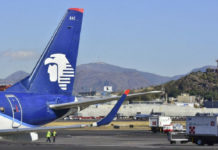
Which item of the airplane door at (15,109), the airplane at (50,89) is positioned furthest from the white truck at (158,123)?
the airplane door at (15,109)

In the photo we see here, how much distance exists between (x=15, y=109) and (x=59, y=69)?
236 inches

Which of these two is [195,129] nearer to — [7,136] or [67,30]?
[67,30]

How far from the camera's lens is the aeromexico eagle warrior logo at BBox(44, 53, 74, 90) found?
44781 mm

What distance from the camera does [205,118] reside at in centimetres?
6278

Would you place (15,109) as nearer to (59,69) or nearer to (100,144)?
(59,69)

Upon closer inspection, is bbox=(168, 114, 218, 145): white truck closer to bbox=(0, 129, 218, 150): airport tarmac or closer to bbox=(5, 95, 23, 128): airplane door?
bbox=(0, 129, 218, 150): airport tarmac

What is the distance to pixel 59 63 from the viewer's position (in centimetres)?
4506

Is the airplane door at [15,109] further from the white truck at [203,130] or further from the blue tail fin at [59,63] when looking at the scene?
the white truck at [203,130]

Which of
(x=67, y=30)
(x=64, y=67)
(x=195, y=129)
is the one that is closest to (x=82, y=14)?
(x=67, y=30)

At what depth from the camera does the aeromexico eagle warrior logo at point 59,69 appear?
4478 centimetres

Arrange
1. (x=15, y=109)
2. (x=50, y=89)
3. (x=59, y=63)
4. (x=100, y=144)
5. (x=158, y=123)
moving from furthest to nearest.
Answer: (x=158, y=123), (x=100, y=144), (x=59, y=63), (x=50, y=89), (x=15, y=109)

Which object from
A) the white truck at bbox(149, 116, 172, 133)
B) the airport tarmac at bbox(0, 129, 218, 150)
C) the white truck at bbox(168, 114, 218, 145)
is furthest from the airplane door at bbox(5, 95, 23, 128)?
the white truck at bbox(149, 116, 172, 133)

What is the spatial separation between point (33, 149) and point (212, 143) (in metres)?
23.4

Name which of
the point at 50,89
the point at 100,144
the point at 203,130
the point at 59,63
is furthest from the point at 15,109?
the point at 203,130
